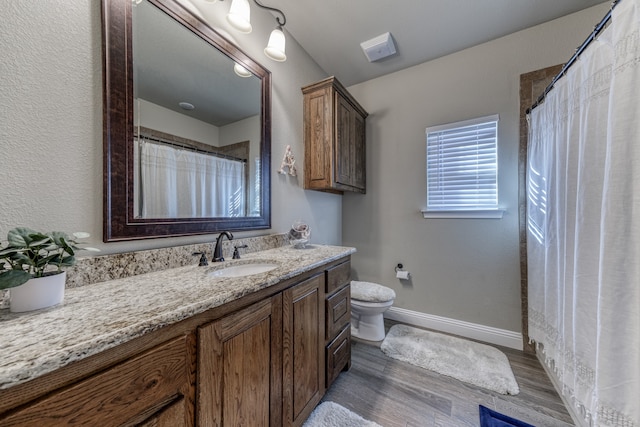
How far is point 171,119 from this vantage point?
1163 mm

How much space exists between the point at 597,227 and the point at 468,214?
1.13 meters

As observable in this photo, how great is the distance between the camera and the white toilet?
1.90 metres

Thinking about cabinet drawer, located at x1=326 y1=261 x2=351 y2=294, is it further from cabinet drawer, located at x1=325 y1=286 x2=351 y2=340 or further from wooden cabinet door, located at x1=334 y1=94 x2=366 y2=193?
wooden cabinet door, located at x1=334 y1=94 x2=366 y2=193

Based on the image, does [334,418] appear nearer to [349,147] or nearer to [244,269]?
[244,269]

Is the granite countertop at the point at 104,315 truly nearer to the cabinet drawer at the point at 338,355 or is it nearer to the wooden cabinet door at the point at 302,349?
the wooden cabinet door at the point at 302,349

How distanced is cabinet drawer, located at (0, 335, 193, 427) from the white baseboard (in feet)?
6.88

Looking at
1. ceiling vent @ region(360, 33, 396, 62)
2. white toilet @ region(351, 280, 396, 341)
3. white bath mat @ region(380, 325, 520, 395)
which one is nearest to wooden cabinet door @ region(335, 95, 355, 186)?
ceiling vent @ region(360, 33, 396, 62)

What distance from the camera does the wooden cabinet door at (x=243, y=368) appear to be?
711mm

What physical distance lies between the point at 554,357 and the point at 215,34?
2.63m

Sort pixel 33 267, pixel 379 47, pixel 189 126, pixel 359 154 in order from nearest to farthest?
1. pixel 33 267
2. pixel 189 126
3. pixel 379 47
4. pixel 359 154

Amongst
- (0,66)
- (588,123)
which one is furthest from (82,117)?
(588,123)

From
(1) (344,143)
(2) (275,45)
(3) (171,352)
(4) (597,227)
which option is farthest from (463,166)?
(3) (171,352)

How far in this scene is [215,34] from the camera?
134 cm

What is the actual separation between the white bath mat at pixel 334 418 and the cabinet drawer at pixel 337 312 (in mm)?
364
